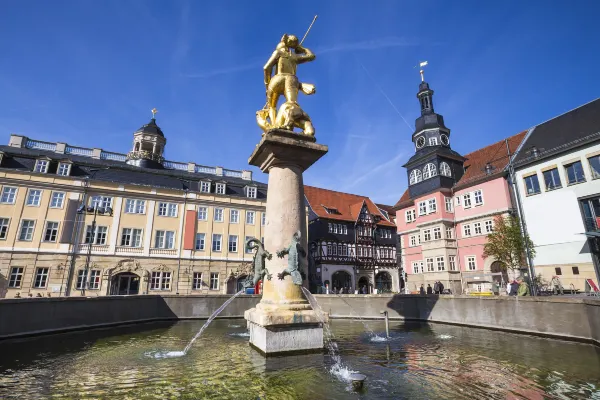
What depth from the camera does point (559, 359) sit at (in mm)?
6734

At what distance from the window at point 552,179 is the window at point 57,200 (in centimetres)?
4293

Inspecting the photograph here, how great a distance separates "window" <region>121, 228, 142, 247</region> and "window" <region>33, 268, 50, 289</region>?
20.9 ft

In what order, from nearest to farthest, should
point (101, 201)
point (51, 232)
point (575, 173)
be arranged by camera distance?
1. point (575, 173)
2. point (51, 232)
3. point (101, 201)

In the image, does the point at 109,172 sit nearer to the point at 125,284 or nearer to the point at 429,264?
the point at 125,284

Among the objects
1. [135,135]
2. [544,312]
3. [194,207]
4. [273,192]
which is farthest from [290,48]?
[135,135]

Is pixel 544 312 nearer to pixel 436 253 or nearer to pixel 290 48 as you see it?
pixel 290 48

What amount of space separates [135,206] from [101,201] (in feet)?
9.92

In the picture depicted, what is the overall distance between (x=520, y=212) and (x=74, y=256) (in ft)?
131

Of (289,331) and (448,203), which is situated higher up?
(448,203)

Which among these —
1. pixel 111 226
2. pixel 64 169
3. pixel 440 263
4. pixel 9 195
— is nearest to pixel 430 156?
pixel 440 263

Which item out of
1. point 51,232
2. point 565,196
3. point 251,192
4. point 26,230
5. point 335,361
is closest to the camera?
point 335,361

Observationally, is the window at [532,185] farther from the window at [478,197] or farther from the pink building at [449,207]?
the window at [478,197]

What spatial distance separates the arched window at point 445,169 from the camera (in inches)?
1376

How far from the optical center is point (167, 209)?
110 ft
